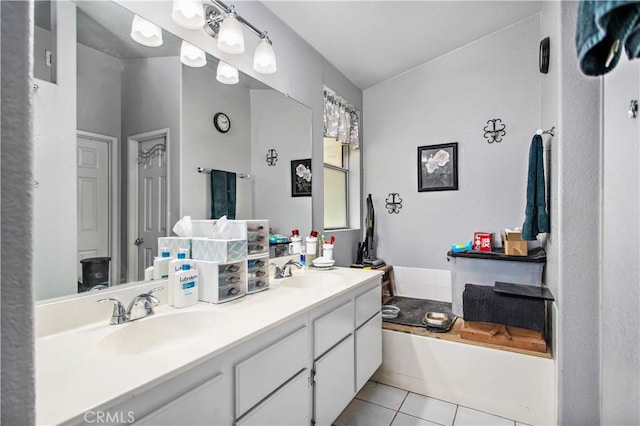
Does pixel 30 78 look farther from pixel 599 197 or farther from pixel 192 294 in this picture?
pixel 599 197

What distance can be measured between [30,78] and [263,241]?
4.57ft

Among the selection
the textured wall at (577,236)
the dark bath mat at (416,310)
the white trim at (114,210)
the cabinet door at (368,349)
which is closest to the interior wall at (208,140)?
the white trim at (114,210)

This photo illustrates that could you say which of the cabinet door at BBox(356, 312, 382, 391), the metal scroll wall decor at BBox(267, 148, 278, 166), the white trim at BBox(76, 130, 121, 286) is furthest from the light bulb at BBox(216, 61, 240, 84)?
the cabinet door at BBox(356, 312, 382, 391)

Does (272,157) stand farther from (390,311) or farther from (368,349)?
(390,311)

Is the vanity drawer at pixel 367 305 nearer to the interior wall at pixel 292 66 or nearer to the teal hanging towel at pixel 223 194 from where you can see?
the interior wall at pixel 292 66

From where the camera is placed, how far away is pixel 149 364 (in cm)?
83

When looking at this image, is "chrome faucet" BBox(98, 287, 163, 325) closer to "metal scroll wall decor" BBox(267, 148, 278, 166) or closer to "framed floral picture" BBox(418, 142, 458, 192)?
"metal scroll wall decor" BBox(267, 148, 278, 166)

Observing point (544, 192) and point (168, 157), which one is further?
point (544, 192)

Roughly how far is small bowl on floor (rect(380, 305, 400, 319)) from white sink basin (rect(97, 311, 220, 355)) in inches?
63.8

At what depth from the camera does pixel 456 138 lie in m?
2.90

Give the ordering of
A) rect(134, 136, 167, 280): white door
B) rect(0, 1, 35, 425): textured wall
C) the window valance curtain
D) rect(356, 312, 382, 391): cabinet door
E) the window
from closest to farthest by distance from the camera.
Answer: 1. rect(0, 1, 35, 425): textured wall
2. rect(134, 136, 167, 280): white door
3. rect(356, 312, 382, 391): cabinet door
4. the window valance curtain
5. the window

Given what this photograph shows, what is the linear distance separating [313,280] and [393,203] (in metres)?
1.51

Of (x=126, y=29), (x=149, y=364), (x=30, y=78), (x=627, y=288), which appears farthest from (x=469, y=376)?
(x=126, y=29)

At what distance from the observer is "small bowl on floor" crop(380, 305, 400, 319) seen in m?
2.50
